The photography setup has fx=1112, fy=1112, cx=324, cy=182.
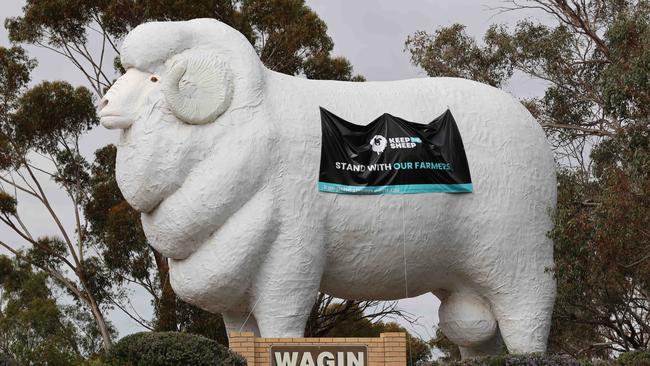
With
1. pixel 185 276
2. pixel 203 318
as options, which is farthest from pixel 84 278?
pixel 185 276

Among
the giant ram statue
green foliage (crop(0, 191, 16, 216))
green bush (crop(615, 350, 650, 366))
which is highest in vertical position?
green foliage (crop(0, 191, 16, 216))

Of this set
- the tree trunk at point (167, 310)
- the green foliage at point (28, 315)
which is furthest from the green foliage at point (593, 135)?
the green foliage at point (28, 315)

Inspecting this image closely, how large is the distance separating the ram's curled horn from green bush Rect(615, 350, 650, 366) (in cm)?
684

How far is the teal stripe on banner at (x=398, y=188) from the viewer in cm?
1337

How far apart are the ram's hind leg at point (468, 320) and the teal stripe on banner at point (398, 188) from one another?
63.2 inches

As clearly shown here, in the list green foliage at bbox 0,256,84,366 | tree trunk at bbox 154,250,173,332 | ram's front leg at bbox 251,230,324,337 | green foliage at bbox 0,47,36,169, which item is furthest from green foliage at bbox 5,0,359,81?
ram's front leg at bbox 251,230,324,337

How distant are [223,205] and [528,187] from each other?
4069mm

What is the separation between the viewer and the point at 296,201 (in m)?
13.1

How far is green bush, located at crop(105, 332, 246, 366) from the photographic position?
12.1 m

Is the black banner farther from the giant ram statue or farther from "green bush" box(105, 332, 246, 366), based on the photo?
"green bush" box(105, 332, 246, 366)

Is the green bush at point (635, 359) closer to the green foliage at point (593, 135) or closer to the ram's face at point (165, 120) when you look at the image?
the green foliage at point (593, 135)

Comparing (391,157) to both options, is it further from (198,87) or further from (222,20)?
(222,20)

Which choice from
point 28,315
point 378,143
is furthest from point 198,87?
point 28,315

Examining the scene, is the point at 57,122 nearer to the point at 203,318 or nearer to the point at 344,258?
the point at 203,318
